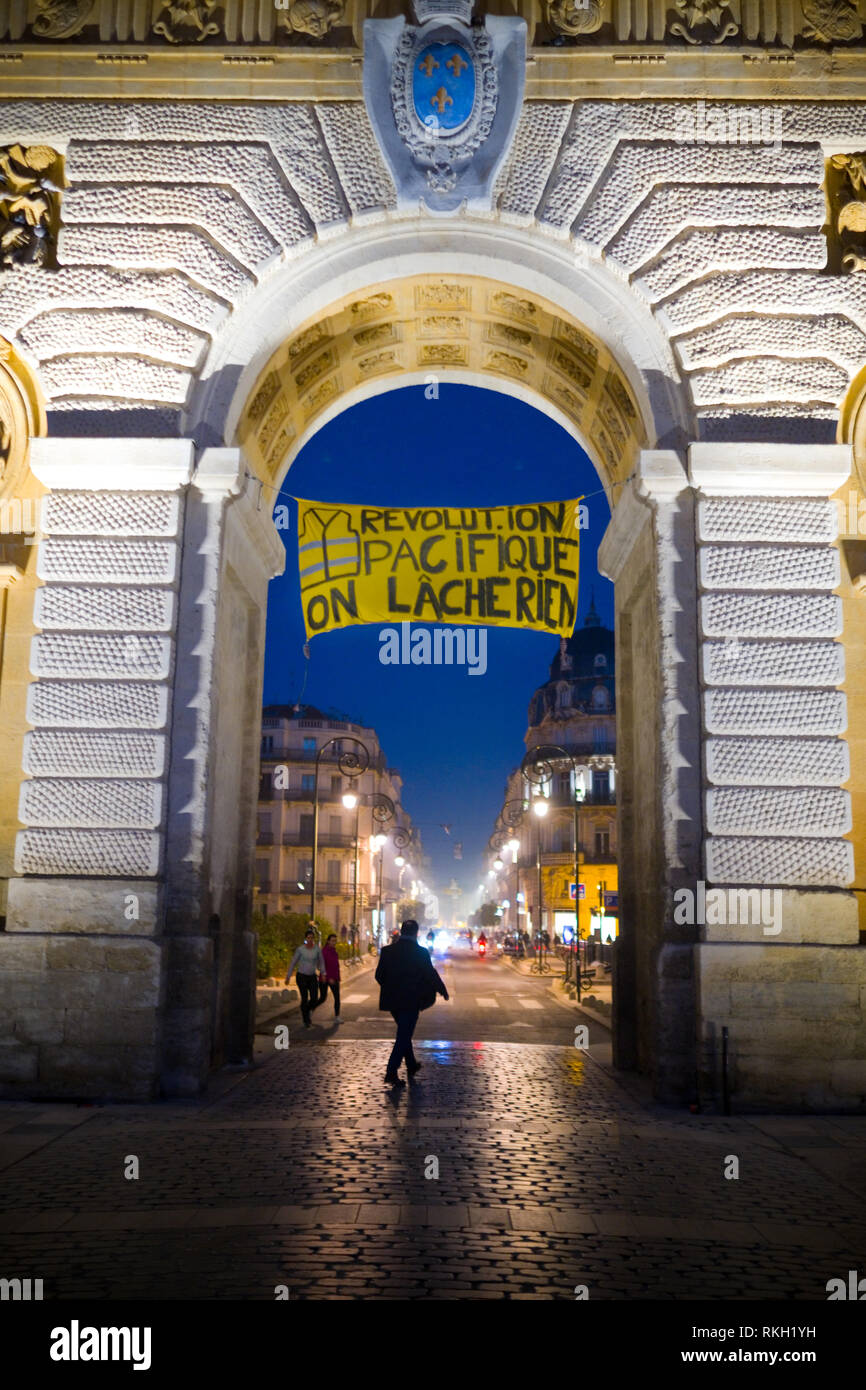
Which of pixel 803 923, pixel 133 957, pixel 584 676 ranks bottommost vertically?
pixel 133 957

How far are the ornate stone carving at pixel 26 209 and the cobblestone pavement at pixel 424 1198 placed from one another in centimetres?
958

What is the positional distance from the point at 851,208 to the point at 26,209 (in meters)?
9.74

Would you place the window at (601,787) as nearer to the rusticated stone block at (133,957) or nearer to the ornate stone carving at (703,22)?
the ornate stone carving at (703,22)

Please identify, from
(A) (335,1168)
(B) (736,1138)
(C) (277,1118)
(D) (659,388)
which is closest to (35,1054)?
(C) (277,1118)

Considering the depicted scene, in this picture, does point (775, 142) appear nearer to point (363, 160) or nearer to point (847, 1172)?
point (363, 160)

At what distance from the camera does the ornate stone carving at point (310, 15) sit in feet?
47.3

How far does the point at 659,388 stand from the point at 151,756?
7.20 m

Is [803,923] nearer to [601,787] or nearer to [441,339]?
[441,339]

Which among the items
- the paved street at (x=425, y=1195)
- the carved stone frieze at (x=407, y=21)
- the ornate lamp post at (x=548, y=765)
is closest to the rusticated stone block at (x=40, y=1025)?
the paved street at (x=425, y=1195)

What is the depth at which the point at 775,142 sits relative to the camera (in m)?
13.9

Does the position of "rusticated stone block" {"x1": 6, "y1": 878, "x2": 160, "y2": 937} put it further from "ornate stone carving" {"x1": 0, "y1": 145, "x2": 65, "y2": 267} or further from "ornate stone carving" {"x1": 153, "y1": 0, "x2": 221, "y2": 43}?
"ornate stone carving" {"x1": 153, "y1": 0, "x2": 221, "y2": 43}

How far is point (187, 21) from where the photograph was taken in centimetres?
1441

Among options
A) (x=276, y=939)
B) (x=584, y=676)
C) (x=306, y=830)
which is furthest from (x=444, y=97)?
(x=584, y=676)

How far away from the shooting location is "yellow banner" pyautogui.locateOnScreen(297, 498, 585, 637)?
622 inches
